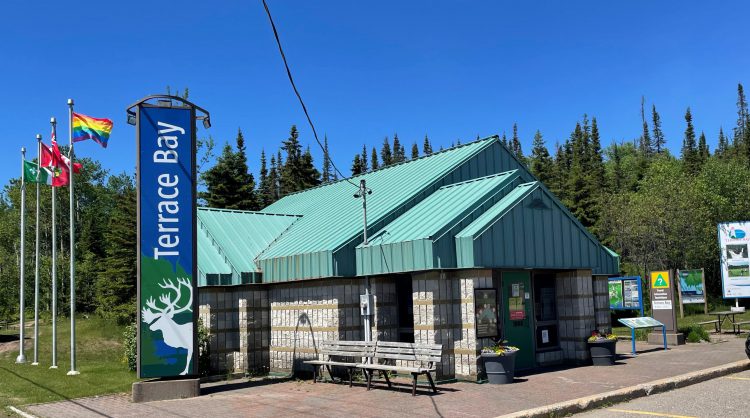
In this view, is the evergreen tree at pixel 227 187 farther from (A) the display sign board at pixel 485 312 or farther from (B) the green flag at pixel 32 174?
(A) the display sign board at pixel 485 312

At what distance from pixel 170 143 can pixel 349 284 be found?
5.00 meters

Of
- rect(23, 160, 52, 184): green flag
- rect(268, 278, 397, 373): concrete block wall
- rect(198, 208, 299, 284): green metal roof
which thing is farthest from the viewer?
rect(23, 160, 52, 184): green flag

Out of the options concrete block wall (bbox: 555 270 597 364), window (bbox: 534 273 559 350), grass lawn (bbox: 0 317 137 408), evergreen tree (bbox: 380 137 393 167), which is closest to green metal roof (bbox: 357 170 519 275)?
window (bbox: 534 273 559 350)

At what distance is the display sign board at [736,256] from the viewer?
27234 mm

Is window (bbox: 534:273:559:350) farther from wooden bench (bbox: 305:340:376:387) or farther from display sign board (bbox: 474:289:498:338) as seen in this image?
wooden bench (bbox: 305:340:376:387)

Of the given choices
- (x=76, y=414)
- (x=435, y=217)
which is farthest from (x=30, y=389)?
(x=435, y=217)

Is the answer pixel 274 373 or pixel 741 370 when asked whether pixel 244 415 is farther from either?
pixel 741 370

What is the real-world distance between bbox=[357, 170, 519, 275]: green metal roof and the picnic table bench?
1655 millimetres

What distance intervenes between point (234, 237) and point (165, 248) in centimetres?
546

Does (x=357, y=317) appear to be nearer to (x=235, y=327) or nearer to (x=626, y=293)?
(x=235, y=327)

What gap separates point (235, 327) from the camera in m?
16.5

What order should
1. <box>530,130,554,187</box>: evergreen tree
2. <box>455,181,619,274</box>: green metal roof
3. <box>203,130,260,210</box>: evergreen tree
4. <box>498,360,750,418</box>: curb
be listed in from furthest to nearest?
<box>530,130,554,187</box>: evergreen tree < <box>203,130,260,210</box>: evergreen tree < <box>455,181,619,274</box>: green metal roof < <box>498,360,750,418</box>: curb

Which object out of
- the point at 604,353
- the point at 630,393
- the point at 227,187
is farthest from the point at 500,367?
the point at 227,187

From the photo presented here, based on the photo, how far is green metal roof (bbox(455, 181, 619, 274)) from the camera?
42.7ft
